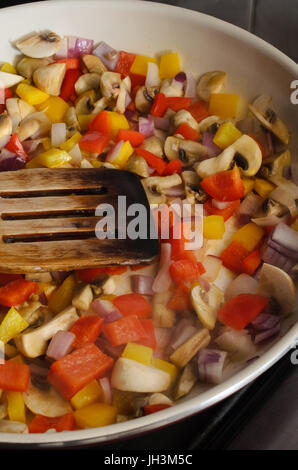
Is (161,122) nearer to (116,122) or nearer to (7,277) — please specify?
(116,122)

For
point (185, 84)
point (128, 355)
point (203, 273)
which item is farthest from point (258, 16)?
point (128, 355)

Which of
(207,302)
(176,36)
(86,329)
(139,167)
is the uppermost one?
(176,36)

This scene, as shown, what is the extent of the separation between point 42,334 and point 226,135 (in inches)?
32.3

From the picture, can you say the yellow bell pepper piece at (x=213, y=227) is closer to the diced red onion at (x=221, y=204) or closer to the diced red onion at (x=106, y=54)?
the diced red onion at (x=221, y=204)

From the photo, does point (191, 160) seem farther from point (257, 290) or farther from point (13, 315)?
point (13, 315)

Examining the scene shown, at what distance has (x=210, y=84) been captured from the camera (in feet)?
6.14

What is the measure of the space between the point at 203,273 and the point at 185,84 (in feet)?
2.34

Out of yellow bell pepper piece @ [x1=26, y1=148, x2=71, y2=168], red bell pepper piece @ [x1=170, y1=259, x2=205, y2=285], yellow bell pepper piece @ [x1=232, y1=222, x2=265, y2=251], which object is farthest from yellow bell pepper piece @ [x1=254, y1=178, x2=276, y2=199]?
yellow bell pepper piece @ [x1=26, y1=148, x2=71, y2=168]

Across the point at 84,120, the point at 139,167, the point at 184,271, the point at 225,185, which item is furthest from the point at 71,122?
the point at 184,271

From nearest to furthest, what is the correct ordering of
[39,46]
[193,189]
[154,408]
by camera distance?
[154,408] < [193,189] < [39,46]

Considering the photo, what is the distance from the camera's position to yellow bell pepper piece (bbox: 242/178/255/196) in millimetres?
1694

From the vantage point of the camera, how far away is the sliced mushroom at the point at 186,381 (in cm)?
128

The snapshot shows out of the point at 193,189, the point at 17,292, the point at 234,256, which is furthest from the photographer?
the point at 193,189
